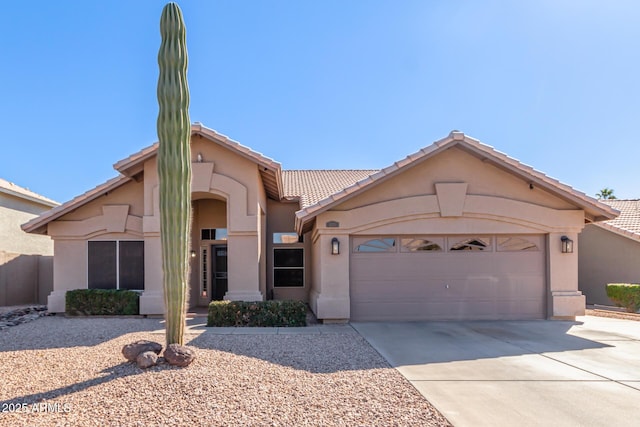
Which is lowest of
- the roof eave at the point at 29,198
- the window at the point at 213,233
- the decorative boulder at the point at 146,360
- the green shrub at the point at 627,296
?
the green shrub at the point at 627,296

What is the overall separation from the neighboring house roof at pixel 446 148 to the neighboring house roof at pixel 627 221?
4.94 m

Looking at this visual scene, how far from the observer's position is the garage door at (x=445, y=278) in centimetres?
1184

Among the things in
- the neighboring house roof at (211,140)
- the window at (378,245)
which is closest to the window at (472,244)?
the window at (378,245)

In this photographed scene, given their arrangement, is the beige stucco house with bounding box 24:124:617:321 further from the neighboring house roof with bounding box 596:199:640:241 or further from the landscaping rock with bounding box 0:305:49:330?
the neighboring house roof with bounding box 596:199:640:241

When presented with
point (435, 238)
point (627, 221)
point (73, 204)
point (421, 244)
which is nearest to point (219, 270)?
point (73, 204)

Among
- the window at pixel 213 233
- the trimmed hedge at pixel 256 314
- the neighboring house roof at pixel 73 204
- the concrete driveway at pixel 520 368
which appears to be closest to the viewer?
the concrete driveway at pixel 520 368

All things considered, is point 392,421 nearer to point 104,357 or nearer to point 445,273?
point 104,357

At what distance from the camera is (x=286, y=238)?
16.6 metres

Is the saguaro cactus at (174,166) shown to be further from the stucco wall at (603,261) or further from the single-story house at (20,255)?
the stucco wall at (603,261)

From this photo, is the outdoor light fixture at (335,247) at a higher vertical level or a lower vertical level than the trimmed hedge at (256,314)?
higher

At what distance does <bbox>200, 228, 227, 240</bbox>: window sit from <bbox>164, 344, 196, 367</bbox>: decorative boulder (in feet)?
31.4

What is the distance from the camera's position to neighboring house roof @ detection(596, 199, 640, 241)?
16.1 meters

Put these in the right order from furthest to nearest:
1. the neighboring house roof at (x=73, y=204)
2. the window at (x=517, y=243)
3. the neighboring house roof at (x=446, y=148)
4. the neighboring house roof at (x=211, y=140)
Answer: the neighboring house roof at (x=73, y=204)
the neighboring house roof at (x=211, y=140)
the window at (x=517, y=243)
the neighboring house roof at (x=446, y=148)

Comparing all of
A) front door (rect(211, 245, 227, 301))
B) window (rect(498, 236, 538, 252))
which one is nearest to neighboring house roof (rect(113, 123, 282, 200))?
front door (rect(211, 245, 227, 301))
